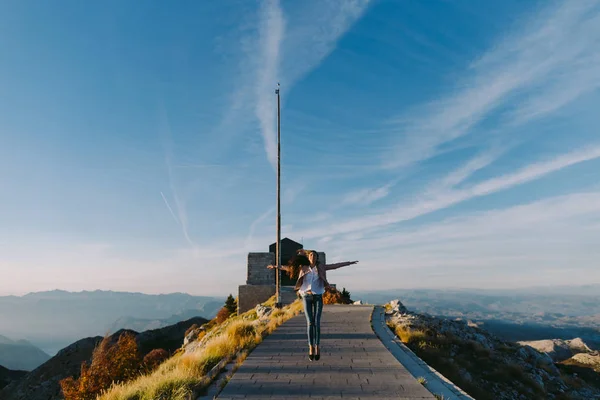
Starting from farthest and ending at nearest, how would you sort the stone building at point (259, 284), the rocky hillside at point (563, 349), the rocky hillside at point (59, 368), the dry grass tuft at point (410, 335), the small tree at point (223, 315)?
the rocky hillside at point (563, 349) < the rocky hillside at point (59, 368) < the small tree at point (223, 315) < the stone building at point (259, 284) < the dry grass tuft at point (410, 335)

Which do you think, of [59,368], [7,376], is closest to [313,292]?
[59,368]

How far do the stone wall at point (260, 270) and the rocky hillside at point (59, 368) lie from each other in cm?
1202

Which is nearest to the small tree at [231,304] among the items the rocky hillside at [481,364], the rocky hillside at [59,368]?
the rocky hillside at [59,368]

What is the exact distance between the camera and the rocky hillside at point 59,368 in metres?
41.3

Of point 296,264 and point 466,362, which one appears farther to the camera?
point 466,362

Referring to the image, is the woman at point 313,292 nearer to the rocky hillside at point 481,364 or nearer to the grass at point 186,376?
the grass at point 186,376

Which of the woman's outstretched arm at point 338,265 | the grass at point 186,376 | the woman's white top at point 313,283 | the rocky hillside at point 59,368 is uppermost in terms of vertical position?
the woman's outstretched arm at point 338,265

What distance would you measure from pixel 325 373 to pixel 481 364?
27.2 ft

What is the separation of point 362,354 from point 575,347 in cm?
9365

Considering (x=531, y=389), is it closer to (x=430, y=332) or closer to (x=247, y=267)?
(x=430, y=332)

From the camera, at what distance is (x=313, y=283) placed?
25.0ft

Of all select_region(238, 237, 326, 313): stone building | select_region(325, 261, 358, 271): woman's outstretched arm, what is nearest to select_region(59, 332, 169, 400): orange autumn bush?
select_region(325, 261, 358, 271): woman's outstretched arm

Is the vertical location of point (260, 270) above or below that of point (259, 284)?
above

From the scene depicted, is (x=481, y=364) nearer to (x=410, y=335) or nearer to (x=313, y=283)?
(x=410, y=335)
